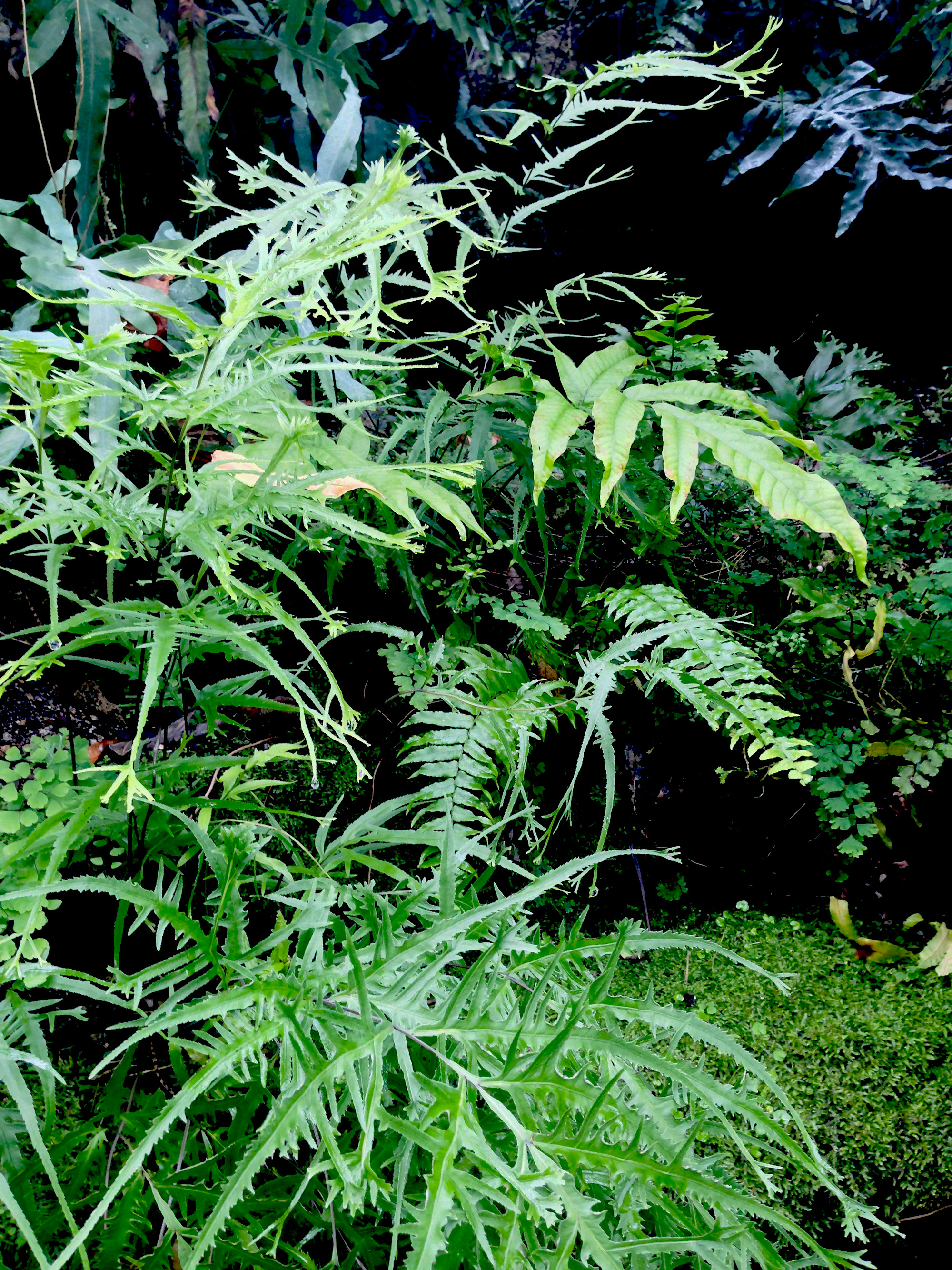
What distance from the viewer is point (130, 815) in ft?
2.86

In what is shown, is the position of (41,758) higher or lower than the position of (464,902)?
higher

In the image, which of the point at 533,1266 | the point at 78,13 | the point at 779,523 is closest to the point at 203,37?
the point at 78,13

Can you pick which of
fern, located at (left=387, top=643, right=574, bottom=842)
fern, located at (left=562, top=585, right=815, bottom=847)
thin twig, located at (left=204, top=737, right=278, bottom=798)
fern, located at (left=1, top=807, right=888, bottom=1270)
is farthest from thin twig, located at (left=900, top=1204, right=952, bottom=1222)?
thin twig, located at (left=204, top=737, right=278, bottom=798)

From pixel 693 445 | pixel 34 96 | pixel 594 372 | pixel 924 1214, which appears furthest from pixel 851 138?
pixel 924 1214

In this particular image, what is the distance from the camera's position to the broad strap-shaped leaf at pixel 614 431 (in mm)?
1129

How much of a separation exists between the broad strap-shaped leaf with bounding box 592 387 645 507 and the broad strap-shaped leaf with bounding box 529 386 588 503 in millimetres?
36

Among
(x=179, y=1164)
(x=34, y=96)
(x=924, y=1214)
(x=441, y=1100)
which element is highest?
(x=34, y=96)

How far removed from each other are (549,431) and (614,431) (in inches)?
3.8

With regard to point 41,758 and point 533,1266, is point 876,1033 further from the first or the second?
point 41,758

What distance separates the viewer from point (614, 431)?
118cm

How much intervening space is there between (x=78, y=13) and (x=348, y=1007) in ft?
6.02

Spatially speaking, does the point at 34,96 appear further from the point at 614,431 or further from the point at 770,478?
the point at 770,478

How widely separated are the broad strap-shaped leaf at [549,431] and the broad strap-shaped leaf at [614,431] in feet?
0.12

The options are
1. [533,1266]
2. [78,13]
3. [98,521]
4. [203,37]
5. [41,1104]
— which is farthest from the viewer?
[203,37]
